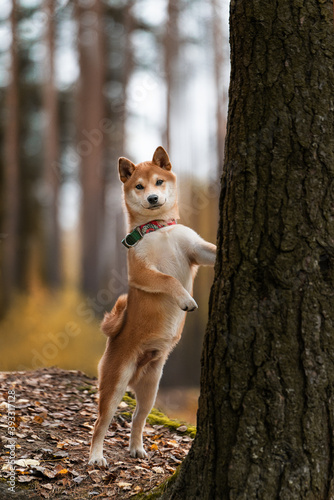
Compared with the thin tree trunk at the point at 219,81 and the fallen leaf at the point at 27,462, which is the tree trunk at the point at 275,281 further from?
the thin tree trunk at the point at 219,81

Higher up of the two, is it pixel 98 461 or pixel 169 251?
pixel 169 251

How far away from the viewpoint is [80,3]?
6.96 meters

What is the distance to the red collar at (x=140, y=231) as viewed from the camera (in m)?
3.05

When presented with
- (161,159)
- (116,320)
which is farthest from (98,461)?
(161,159)

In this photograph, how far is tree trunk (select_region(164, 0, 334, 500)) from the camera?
75.4 inches

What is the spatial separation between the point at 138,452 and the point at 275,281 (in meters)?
1.77

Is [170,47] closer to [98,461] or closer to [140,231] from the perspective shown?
[140,231]

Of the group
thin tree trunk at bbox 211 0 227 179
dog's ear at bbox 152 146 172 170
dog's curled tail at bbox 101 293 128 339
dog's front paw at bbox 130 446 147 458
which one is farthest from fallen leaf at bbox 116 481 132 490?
thin tree trunk at bbox 211 0 227 179

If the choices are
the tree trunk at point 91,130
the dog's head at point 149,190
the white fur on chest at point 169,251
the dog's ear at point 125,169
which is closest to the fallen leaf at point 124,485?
the white fur on chest at point 169,251

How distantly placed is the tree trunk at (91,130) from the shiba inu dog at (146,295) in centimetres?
382

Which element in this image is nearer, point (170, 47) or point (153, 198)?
point (153, 198)

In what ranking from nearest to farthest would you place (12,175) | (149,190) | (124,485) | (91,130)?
(124,485) < (149,190) < (12,175) < (91,130)

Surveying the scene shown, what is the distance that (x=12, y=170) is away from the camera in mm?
6930

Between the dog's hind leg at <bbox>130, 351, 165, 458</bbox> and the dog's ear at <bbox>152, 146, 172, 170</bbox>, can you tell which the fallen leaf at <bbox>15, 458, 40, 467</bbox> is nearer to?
the dog's hind leg at <bbox>130, 351, 165, 458</bbox>
